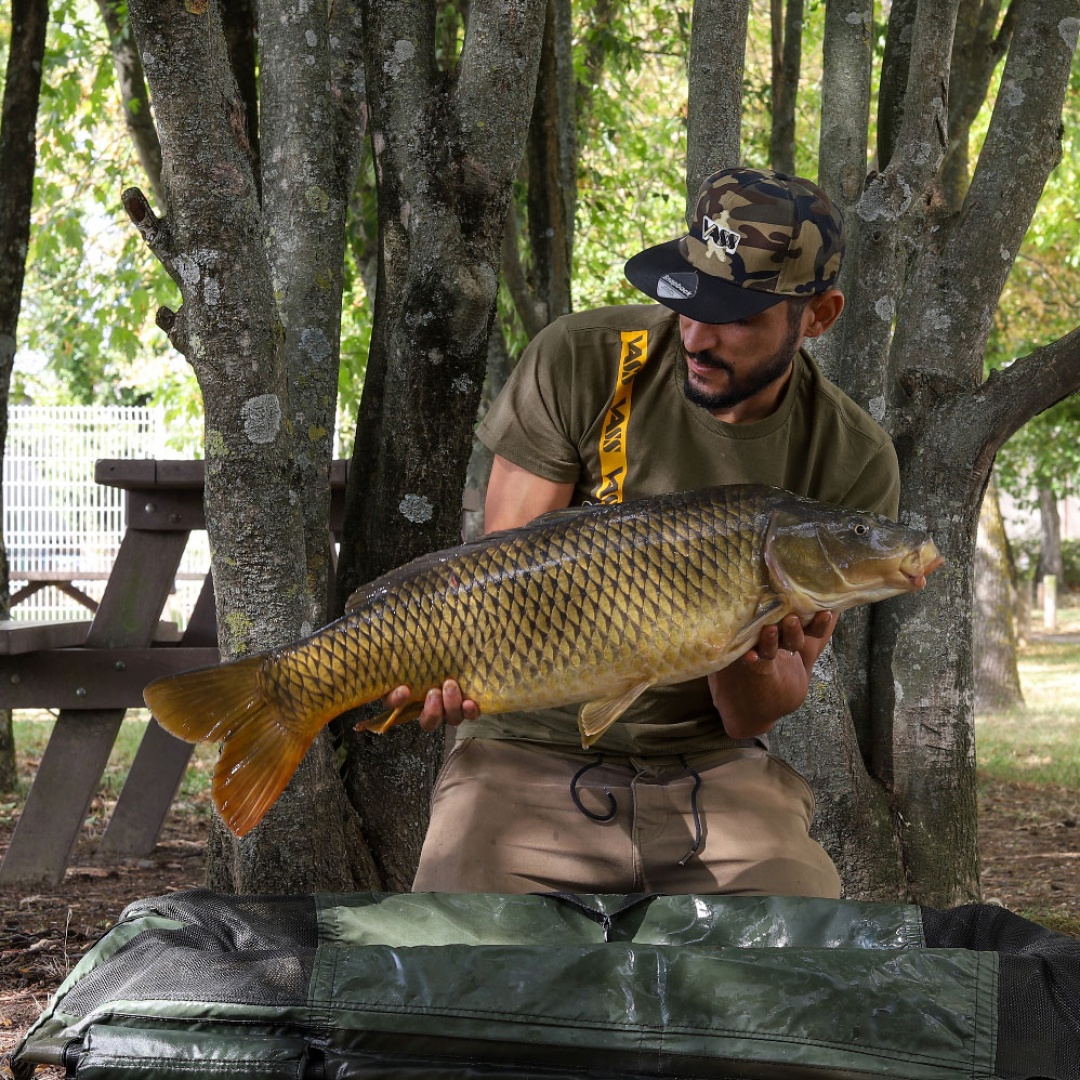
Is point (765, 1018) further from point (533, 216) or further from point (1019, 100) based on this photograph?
point (533, 216)

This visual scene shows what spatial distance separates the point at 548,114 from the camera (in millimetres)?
6426

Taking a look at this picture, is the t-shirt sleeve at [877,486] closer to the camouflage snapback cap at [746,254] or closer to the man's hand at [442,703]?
the camouflage snapback cap at [746,254]

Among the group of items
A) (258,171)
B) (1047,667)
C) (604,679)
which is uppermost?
(258,171)

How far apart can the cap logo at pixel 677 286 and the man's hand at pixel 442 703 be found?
0.89 m

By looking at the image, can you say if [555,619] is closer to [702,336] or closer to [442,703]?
[442,703]

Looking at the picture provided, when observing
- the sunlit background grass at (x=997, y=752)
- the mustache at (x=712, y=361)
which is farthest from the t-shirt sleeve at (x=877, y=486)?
the sunlit background grass at (x=997, y=752)

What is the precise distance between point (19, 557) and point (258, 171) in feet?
55.0

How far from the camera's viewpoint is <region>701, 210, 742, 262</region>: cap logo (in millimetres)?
2865

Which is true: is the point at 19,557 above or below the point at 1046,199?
below

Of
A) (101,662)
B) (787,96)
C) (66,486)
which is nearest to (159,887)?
(101,662)

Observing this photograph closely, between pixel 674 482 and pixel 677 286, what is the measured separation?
1.40ft

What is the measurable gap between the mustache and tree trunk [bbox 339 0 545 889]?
854 millimetres

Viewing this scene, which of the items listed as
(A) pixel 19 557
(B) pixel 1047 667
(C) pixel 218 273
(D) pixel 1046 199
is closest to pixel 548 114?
(C) pixel 218 273

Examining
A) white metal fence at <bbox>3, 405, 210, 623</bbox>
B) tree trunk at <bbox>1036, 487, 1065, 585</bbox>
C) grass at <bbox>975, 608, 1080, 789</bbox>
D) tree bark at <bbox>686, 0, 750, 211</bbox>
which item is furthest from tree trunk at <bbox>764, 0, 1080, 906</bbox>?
tree trunk at <bbox>1036, 487, 1065, 585</bbox>
